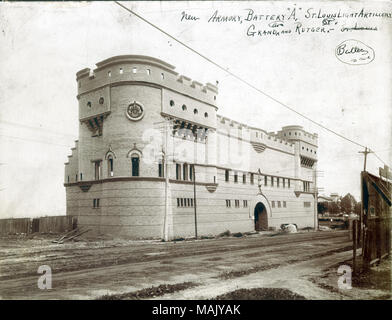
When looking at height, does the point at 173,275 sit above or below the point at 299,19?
below

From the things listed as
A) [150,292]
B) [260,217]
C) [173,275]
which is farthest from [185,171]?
[150,292]

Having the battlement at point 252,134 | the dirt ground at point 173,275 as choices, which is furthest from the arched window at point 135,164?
the dirt ground at point 173,275

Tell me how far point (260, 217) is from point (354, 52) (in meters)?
25.2

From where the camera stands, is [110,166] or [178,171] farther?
[178,171]

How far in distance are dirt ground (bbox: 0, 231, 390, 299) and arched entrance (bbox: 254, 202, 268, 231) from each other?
18848 millimetres

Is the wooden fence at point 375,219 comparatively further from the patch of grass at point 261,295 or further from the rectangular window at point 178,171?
the rectangular window at point 178,171

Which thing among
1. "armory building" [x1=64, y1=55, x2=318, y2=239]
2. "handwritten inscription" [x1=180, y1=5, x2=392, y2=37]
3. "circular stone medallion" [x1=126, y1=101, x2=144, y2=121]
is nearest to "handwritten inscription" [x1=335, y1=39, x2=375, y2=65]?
"handwritten inscription" [x1=180, y1=5, x2=392, y2=37]

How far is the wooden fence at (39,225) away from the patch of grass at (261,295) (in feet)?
54.1

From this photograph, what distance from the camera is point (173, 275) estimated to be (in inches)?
409

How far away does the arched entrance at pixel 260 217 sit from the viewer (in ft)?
110

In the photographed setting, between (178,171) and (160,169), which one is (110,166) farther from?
(178,171)

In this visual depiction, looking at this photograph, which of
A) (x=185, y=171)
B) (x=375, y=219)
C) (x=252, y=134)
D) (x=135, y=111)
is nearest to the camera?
(x=375, y=219)

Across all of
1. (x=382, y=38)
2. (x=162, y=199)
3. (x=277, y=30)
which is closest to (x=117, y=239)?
(x=162, y=199)
